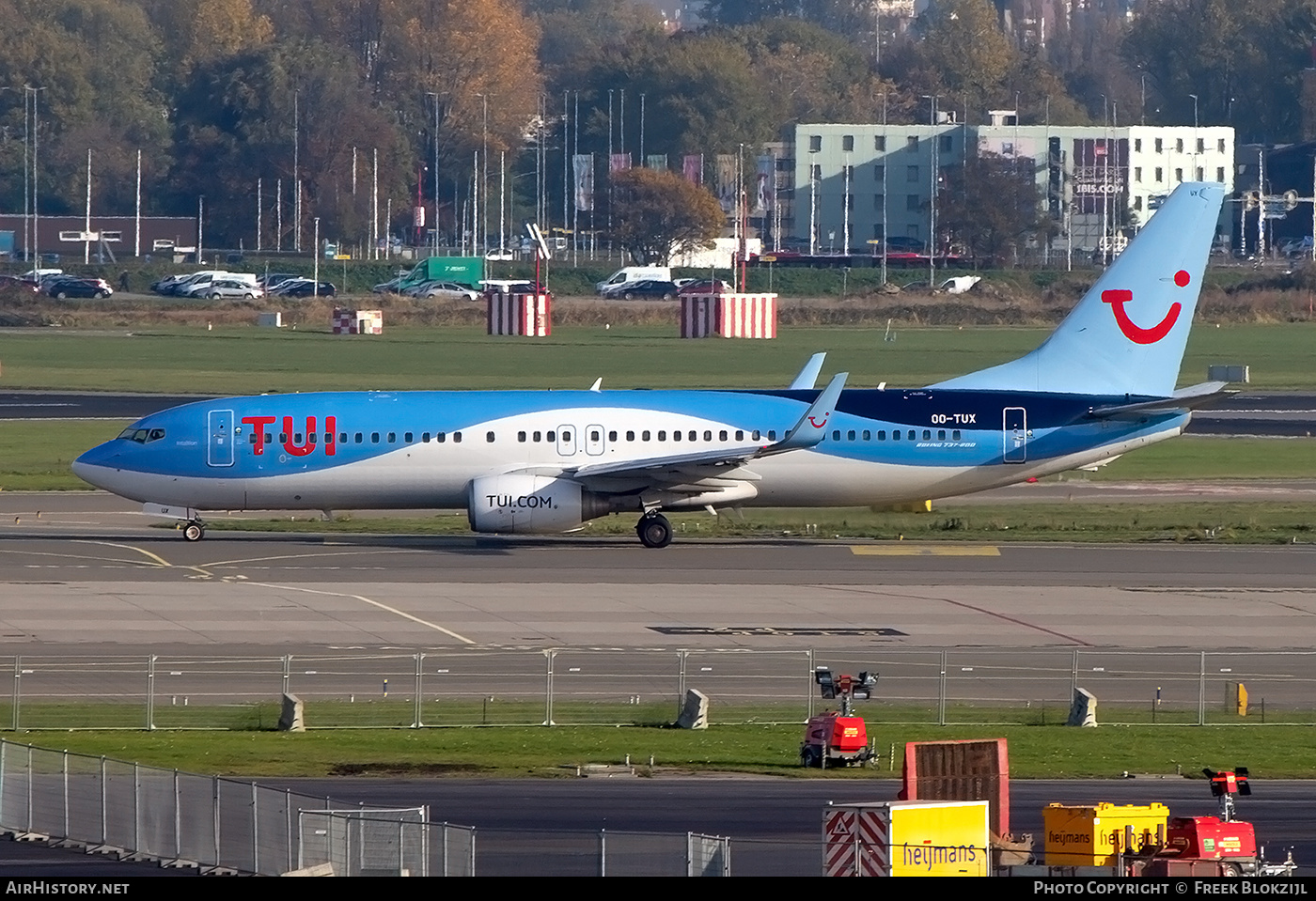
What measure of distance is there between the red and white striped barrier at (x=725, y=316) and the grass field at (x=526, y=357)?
68.3 inches

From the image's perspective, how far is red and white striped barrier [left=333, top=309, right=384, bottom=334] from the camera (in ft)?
471

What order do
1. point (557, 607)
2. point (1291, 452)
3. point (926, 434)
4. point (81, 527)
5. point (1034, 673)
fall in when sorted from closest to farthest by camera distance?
point (1034, 673), point (557, 607), point (926, 434), point (81, 527), point (1291, 452)

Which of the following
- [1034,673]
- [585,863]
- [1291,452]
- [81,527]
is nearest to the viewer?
[585,863]

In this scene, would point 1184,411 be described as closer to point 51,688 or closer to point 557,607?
point 557,607

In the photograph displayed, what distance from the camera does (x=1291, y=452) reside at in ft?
258

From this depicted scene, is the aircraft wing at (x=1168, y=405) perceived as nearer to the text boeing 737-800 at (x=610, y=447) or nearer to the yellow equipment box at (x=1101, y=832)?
the text boeing 737-800 at (x=610, y=447)

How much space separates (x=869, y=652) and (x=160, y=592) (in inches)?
666

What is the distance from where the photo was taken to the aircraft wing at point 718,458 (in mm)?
54938

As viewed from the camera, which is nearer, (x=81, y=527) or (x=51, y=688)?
(x=51, y=688)

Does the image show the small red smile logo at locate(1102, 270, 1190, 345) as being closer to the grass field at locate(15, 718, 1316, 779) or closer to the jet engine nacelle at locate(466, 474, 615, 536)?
the jet engine nacelle at locate(466, 474, 615, 536)

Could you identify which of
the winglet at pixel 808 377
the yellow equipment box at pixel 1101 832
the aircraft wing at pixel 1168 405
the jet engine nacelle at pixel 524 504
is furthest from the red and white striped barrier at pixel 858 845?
the winglet at pixel 808 377

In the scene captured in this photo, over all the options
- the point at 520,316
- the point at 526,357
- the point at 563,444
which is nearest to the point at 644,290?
the point at 520,316

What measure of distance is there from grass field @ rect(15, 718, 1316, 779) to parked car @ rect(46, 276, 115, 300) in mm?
140387

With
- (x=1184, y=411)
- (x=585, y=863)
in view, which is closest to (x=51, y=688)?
(x=585, y=863)
